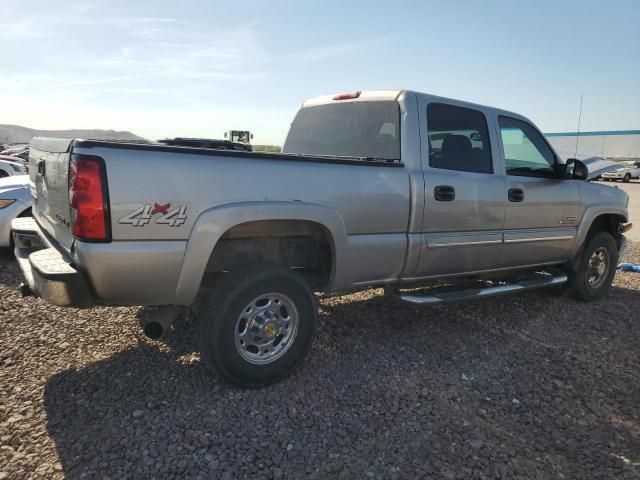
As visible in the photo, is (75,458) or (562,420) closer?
(75,458)

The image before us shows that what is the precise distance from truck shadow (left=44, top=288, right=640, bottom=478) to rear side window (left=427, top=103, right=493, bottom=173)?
1.51 m

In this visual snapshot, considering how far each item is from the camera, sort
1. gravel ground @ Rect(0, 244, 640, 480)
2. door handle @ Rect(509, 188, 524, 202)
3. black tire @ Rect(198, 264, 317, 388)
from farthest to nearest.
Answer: door handle @ Rect(509, 188, 524, 202)
black tire @ Rect(198, 264, 317, 388)
gravel ground @ Rect(0, 244, 640, 480)

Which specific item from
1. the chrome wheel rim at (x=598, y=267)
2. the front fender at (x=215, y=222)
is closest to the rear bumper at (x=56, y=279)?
the front fender at (x=215, y=222)

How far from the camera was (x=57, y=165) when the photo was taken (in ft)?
9.83

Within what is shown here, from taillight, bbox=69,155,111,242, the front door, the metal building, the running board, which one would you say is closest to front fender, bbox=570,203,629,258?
the front door

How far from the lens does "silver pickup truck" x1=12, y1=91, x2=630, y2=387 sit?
2742 millimetres

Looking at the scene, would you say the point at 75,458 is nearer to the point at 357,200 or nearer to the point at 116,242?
the point at 116,242

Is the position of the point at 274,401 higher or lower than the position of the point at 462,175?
lower

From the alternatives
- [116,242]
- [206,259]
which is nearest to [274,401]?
[206,259]

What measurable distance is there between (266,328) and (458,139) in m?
2.32

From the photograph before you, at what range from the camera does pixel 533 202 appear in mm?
4703

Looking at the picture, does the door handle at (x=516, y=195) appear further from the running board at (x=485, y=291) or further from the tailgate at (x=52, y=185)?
the tailgate at (x=52, y=185)

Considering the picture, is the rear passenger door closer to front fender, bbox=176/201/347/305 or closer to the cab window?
the cab window

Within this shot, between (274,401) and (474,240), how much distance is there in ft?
7.13
